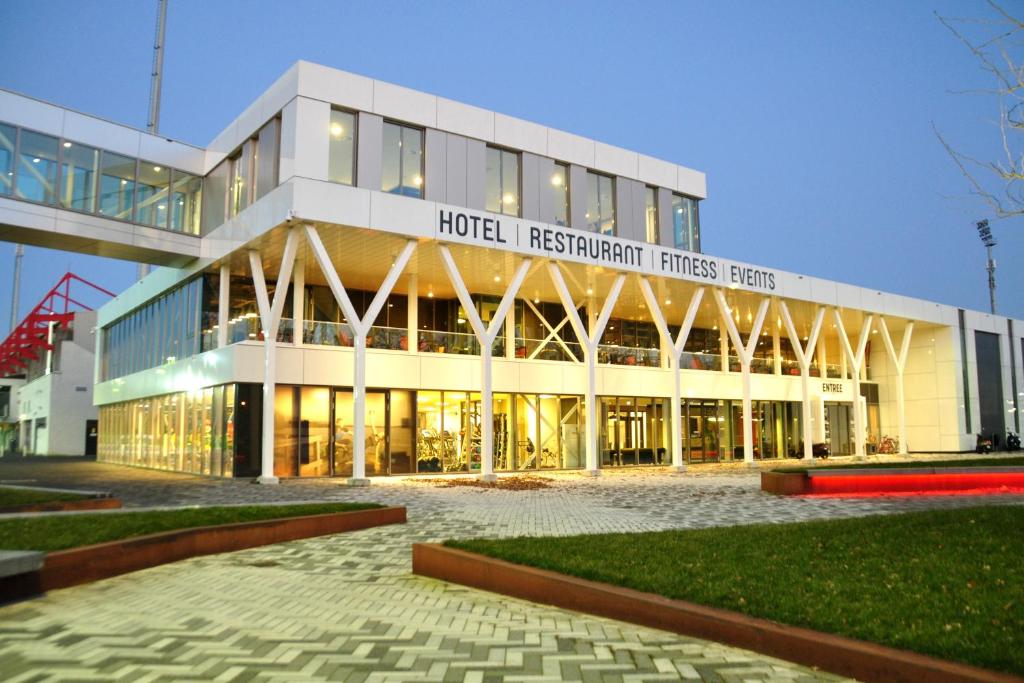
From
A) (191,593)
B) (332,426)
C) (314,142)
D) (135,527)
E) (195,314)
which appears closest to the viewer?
(191,593)

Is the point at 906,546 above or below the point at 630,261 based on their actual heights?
below

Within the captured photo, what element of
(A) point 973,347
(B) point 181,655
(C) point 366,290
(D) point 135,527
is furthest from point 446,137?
(A) point 973,347

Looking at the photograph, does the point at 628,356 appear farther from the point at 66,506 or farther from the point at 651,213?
the point at 66,506

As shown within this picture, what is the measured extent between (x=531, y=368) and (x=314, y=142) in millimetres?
10396

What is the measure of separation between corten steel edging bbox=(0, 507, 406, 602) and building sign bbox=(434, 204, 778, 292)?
1111 centimetres

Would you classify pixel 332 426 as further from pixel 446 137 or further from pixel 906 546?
pixel 906 546

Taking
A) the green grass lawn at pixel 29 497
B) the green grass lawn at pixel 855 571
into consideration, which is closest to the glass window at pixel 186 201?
the green grass lawn at pixel 29 497

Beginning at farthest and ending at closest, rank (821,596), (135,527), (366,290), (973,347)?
(973,347)
(366,290)
(135,527)
(821,596)

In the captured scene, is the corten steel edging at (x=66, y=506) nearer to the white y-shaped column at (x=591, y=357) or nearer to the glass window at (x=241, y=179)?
the glass window at (x=241, y=179)

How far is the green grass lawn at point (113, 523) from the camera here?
8.12 m

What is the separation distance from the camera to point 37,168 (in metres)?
20.5

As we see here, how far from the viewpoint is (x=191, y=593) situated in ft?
23.7

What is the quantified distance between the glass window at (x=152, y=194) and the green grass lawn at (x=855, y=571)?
60.7 feet

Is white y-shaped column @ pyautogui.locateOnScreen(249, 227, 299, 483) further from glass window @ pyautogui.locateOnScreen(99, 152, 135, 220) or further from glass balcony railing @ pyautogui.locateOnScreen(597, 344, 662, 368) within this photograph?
glass balcony railing @ pyautogui.locateOnScreen(597, 344, 662, 368)
